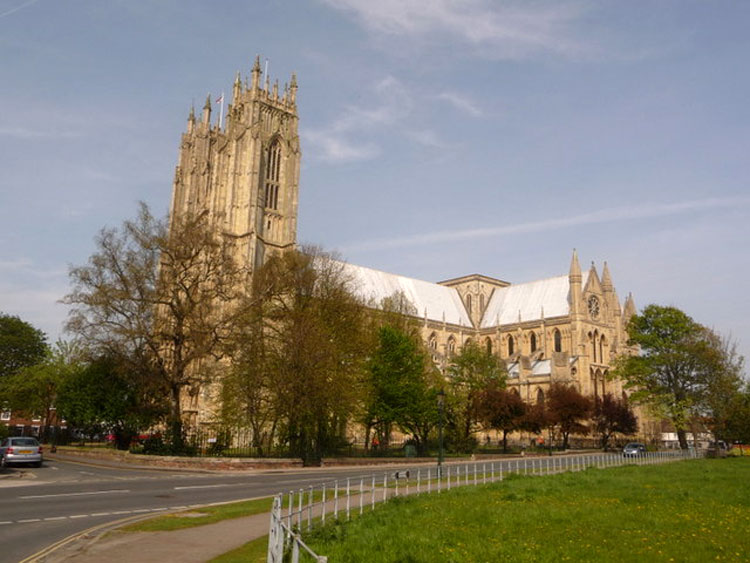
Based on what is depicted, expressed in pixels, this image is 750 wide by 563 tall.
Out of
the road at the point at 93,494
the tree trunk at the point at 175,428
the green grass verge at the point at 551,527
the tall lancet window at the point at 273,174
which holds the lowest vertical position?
the road at the point at 93,494

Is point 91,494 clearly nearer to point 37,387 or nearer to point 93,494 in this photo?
point 93,494

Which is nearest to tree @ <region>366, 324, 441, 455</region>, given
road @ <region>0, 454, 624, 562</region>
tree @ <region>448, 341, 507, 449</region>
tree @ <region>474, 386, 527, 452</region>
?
tree @ <region>448, 341, 507, 449</region>

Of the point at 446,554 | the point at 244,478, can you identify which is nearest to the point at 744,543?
the point at 446,554

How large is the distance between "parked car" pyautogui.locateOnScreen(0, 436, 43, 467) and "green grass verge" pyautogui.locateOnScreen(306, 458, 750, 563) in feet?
75.4

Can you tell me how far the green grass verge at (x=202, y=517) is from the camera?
45.1ft

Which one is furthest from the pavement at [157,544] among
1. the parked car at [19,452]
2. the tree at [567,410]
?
the tree at [567,410]

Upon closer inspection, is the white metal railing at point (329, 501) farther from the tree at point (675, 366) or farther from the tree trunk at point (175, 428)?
the tree at point (675, 366)

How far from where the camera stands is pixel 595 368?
271ft

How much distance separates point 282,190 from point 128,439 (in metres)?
38.5

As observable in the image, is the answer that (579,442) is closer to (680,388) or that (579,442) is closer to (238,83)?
(680,388)

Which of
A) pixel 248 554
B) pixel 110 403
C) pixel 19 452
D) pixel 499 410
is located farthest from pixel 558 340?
pixel 248 554

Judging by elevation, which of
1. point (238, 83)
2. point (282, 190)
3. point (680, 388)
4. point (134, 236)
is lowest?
point (680, 388)

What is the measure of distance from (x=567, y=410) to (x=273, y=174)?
41.7 metres

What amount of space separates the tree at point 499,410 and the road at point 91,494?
25934 millimetres
